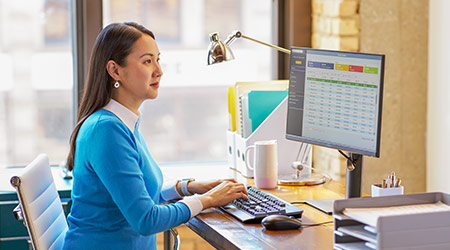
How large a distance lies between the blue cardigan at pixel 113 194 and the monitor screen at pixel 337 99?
0.50 m

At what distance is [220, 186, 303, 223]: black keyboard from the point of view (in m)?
1.84

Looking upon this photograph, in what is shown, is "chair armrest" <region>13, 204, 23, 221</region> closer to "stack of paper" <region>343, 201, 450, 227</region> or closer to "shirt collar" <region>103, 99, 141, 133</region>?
"shirt collar" <region>103, 99, 141, 133</region>

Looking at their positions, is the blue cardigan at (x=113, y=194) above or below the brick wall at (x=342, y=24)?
A: below

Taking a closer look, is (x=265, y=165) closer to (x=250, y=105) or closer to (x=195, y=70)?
(x=250, y=105)

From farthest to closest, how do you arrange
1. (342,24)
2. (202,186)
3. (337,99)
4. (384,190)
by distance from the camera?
1. (342,24)
2. (202,186)
3. (337,99)
4. (384,190)

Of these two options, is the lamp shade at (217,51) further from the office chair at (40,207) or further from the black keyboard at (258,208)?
the office chair at (40,207)

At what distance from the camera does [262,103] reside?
2512 millimetres

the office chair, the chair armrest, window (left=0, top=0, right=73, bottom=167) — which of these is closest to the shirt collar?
the office chair

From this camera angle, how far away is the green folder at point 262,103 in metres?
2.50

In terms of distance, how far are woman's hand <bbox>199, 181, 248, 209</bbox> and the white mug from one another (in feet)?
0.79

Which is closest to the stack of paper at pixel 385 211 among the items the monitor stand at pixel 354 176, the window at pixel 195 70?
the monitor stand at pixel 354 176

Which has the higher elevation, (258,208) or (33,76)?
(33,76)

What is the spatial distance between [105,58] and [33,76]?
1.23m

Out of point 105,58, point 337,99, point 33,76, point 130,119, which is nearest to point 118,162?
point 130,119
